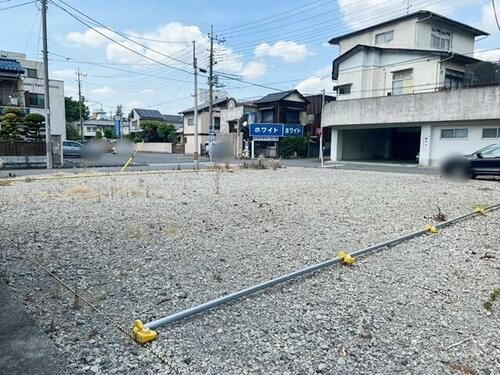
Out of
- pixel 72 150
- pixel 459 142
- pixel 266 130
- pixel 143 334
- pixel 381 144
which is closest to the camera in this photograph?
pixel 143 334

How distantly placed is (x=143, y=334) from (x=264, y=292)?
118 cm

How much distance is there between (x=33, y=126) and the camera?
62.5 feet

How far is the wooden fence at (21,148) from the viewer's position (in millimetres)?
17578

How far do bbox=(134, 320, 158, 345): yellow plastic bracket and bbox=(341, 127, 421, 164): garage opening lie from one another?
83.4 feet

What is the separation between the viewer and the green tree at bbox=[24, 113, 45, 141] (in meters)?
18.9

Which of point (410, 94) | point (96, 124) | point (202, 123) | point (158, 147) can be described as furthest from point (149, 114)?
point (410, 94)

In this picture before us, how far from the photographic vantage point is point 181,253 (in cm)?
432

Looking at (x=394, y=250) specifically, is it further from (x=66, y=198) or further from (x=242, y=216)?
(x=66, y=198)

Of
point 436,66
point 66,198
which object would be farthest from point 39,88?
point 436,66

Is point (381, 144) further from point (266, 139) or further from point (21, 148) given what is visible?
point (21, 148)

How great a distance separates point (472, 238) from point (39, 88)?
31.0 m

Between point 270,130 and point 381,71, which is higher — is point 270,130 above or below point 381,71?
below

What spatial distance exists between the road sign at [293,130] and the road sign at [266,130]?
2.15ft

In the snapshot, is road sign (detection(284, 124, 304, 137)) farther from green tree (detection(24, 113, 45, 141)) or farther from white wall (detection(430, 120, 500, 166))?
green tree (detection(24, 113, 45, 141))
